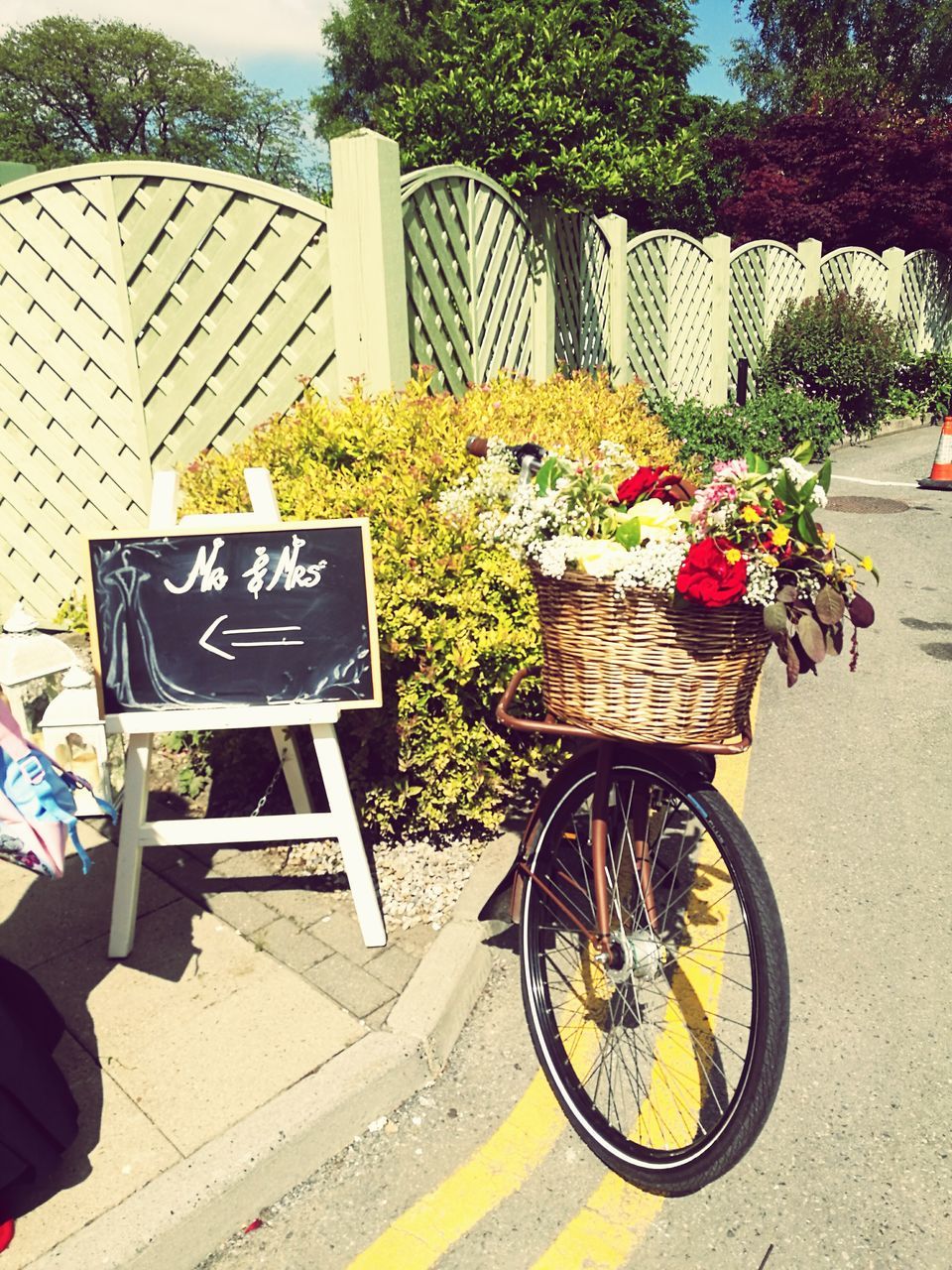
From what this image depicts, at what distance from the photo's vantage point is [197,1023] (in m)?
2.64

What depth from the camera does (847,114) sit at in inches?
751

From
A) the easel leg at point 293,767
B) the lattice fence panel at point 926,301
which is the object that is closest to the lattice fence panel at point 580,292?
the easel leg at point 293,767

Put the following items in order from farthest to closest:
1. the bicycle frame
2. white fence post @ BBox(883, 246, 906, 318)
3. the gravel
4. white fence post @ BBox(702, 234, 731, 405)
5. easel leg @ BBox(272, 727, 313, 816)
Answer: white fence post @ BBox(883, 246, 906, 318)
white fence post @ BBox(702, 234, 731, 405)
easel leg @ BBox(272, 727, 313, 816)
the gravel
the bicycle frame

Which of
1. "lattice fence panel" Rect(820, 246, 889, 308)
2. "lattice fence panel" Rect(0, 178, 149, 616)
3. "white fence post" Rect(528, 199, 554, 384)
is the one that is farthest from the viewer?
"lattice fence panel" Rect(820, 246, 889, 308)

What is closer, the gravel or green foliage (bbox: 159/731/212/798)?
the gravel

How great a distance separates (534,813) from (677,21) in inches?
1210

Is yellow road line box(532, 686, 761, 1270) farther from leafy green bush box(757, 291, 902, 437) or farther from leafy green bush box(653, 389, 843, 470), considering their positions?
leafy green bush box(757, 291, 902, 437)

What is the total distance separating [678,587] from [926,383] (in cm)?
1504

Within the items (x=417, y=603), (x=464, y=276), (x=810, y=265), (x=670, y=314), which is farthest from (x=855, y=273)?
(x=417, y=603)

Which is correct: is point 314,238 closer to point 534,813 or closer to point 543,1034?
point 534,813

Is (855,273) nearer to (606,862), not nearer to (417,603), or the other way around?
(417,603)

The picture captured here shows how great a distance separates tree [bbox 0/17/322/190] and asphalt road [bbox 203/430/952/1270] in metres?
48.3

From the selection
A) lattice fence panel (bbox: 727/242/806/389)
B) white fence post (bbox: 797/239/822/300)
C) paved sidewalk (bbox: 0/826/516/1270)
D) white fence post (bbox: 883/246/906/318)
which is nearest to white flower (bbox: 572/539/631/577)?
paved sidewalk (bbox: 0/826/516/1270)

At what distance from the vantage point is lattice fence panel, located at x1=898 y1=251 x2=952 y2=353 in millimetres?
16844
